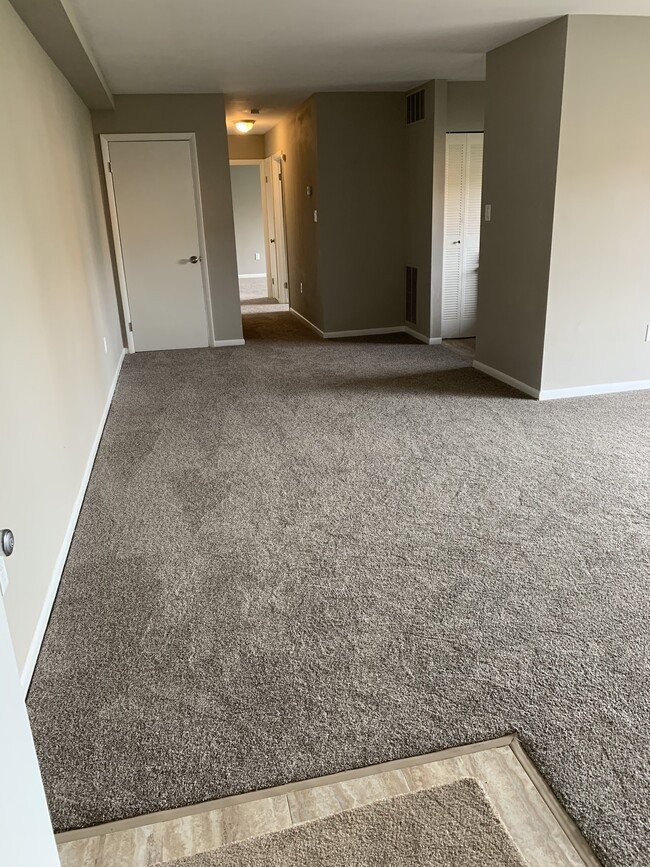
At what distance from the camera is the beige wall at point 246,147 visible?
961 centimetres

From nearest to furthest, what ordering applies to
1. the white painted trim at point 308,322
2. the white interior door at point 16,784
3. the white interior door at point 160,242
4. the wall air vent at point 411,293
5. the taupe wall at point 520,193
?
the white interior door at point 16,784 < the taupe wall at point 520,193 < the white interior door at point 160,242 < the wall air vent at point 411,293 < the white painted trim at point 308,322

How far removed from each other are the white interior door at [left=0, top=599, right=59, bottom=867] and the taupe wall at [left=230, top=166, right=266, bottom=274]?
1205 centimetres

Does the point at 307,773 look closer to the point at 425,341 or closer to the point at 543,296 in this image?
the point at 543,296

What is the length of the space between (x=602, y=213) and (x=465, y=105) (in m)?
2.42

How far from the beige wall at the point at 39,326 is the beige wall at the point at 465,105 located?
11.2 feet

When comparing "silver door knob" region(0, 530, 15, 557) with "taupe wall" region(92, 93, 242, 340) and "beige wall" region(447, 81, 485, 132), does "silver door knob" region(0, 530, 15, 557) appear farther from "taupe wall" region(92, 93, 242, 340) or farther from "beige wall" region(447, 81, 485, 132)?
"beige wall" region(447, 81, 485, 132)

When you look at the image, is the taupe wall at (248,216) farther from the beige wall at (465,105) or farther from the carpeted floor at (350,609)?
the carpeted floor at (350,609)

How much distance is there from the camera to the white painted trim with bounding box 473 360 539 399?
482 cm

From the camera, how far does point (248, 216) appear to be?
12.6m

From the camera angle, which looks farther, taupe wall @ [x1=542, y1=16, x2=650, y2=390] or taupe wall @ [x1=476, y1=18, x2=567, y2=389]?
taupe wall @ [x1=476, y1=18, x2=567, y2=389]

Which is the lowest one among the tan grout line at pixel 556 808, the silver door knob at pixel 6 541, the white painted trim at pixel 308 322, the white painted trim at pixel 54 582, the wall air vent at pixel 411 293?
the tan grout line at pixel 556 808

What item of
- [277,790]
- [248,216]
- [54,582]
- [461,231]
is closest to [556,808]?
[277,790]

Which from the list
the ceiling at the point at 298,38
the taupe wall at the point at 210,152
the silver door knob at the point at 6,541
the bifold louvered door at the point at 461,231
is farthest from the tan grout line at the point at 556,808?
the taupe wall at the point at 210,152

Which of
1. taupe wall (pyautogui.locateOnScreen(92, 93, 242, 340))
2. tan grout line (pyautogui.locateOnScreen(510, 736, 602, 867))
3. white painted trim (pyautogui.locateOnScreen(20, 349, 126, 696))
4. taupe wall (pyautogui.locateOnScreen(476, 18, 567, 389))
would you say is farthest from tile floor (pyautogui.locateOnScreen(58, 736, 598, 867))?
taupe wall (pyautogui.locateOnScreen(92, 93, 242, 340))
